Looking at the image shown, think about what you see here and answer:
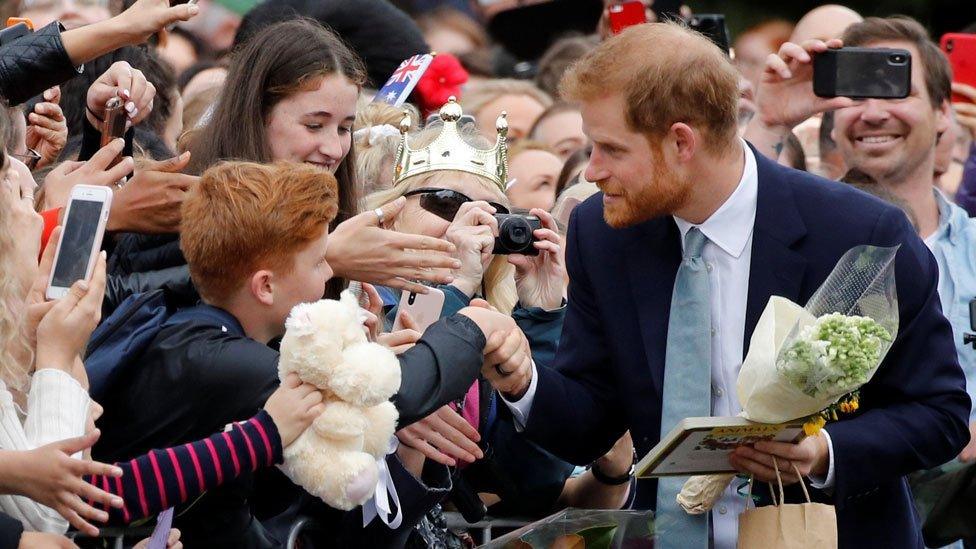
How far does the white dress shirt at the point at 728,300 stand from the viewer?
14.8 feet

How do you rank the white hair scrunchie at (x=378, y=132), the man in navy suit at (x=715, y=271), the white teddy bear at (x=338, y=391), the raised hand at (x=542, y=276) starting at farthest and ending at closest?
the white hair scrunchie at (x=378, y=132) → the raised hand at (x=542, y=276) → the man in navy suit at (x=715, y=271) → the white teddy bear at (x=338, y=391)

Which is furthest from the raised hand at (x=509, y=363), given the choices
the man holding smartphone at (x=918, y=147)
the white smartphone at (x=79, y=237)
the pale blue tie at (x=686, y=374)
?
the man holding smartphone at (x=918, y=147)

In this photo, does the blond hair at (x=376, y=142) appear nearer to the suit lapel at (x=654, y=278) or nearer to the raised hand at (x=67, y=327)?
the suit lapel at (x=654, y=278)

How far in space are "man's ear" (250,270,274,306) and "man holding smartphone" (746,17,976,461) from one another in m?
3.22

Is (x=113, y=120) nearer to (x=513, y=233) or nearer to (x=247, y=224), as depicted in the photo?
(x=247, y=224)

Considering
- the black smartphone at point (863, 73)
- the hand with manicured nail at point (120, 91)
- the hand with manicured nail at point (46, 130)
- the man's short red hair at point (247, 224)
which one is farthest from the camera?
the black smartphone at point (863, 73)

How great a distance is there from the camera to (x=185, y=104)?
716 centimetres

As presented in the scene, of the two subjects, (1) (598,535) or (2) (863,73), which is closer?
(1) (598,535)

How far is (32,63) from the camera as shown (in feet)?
14.8

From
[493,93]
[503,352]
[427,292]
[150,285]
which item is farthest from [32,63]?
[493,93]

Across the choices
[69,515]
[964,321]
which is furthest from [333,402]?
[964,321]

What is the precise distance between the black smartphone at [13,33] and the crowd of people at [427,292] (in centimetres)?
13

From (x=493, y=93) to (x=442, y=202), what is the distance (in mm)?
3717

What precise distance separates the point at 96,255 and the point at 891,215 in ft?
7.01
